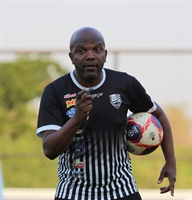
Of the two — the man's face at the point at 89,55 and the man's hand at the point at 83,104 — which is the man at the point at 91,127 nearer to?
the man's face at the point at 89,55

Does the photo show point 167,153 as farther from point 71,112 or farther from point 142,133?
point 71,112

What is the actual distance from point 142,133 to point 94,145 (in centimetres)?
54

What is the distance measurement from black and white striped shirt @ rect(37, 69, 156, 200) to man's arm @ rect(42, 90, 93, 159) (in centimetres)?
16

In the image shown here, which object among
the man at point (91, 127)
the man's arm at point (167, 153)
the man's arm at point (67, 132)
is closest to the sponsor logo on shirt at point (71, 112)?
the man at point (91, 127)

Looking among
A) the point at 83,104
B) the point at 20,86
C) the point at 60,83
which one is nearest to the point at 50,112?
the point at 60,83

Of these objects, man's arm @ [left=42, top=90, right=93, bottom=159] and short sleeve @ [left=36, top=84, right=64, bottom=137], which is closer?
man's arm @ [left=42, top=90, right=93, bottom=159]

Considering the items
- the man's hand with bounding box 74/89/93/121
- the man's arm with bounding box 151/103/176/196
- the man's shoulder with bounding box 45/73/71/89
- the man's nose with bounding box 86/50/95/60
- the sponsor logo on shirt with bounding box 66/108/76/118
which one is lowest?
the man's arm with bounding box 151/103/176/196

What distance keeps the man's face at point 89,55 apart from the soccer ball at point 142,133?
1.95ft

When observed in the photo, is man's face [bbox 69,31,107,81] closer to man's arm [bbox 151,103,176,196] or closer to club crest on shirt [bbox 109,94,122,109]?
club crest on shirt [bbox 109,94,122,109]

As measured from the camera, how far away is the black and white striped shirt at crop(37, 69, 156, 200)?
4375 millimetres

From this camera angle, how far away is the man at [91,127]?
14.2 feet

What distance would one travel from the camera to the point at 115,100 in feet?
14.7

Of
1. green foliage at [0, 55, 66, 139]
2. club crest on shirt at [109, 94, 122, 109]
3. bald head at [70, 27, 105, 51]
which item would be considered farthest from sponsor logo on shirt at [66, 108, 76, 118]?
green foliage at [0, 55, 66, 139]

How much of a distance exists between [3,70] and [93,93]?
8.00 meters
